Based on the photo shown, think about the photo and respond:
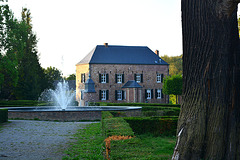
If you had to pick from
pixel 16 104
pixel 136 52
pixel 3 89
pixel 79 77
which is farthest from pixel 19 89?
pixel 136 52

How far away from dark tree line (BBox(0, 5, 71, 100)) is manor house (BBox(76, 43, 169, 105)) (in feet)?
17.9

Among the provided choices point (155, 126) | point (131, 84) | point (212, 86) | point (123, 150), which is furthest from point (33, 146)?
point (131, 84)

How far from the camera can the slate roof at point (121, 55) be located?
36.1 m

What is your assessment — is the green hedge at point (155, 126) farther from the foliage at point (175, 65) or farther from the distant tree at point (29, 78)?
the foliage at point (175, 65)

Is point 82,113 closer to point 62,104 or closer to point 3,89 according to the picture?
point 62,104

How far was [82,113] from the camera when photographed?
630 inches

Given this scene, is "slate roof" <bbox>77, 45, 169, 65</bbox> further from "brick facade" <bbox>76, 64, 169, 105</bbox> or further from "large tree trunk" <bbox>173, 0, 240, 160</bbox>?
"large tree trunk" <bbox>173, 0, 240, 160</bbox>

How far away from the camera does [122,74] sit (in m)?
36.2

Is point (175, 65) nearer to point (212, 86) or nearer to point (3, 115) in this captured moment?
point (3, 115)

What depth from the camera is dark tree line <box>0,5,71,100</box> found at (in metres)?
23.6

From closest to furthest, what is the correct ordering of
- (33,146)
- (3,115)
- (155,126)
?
1. (33,146)
2. (155,126)
3. (3,115)

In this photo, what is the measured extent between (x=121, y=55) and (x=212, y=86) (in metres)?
32.8

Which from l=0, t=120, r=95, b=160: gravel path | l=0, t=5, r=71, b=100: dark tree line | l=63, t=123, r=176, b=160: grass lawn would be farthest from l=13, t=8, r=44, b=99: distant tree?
l=63, t=123, r=176, b=160: grass lawn

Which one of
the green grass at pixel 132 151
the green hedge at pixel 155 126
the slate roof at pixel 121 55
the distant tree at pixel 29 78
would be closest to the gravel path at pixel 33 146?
the green grass at pixel 132 151
